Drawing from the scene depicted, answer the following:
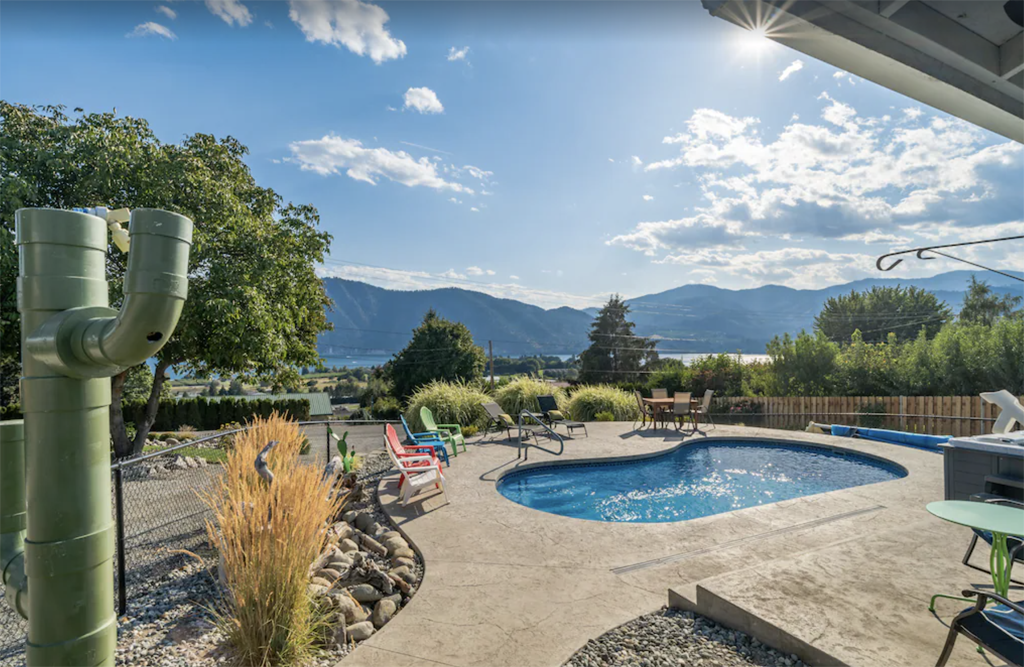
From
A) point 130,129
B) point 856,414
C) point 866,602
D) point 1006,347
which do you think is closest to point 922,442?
point 856,414

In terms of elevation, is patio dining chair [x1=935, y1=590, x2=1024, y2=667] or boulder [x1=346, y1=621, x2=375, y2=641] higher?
patio dining chair [x1=935, y1=590, x2=1024, y2=667]

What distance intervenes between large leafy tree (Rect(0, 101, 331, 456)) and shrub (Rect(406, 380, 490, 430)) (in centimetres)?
351

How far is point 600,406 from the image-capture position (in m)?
14.4

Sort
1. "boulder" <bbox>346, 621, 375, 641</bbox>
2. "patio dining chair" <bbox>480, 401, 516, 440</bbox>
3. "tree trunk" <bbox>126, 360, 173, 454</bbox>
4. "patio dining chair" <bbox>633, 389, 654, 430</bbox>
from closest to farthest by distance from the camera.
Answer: "boulder" <bbox>346, 621, 375, 641</bbox>
"tree trunk" <bbox>126, 360, 173, 454</bbox>
"patio dining chair" <bbox>480, 401, 516, 440</bbox>
"patio dining chair" <bbox>633, 389, 654, 430</bbox>

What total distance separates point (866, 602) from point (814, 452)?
7.96m

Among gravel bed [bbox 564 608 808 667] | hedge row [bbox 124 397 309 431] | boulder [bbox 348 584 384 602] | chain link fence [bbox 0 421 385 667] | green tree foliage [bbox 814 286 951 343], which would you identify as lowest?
hedge row [bbox 124 397 309 431]

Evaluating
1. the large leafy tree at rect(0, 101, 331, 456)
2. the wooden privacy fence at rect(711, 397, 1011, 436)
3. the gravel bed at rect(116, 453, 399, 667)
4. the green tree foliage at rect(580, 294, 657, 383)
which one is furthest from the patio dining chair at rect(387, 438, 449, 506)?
the green tree foliage at rect(580, 294, 657, 383)

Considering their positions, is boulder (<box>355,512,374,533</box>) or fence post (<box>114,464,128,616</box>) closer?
fence post (<box>114,464,128,616</box>)

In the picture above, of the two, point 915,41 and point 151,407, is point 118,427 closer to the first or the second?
point 151,407

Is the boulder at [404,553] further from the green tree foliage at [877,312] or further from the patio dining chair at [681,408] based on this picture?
the green tree foliage at [877,312]

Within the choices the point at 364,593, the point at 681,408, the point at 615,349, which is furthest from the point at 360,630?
the point at 615,349

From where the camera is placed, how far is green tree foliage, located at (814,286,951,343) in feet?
159

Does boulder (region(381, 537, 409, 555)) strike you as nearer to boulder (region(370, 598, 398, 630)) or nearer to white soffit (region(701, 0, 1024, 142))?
boulder (region(370, 598, 398, 630))

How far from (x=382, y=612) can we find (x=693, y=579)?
A: 2215 mm
